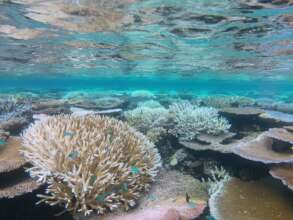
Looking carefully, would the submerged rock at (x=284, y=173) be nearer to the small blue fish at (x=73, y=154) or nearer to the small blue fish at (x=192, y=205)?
the small blue fish at (x=192, y=205)

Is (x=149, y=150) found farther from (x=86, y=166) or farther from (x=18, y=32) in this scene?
(x=18, y=32)

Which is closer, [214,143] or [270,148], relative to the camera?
[270,148]

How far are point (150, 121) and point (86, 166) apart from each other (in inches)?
210

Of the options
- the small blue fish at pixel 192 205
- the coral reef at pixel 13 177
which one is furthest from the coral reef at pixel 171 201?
the coral reef at pixel 13 177

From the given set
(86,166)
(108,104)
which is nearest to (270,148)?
(86,166)

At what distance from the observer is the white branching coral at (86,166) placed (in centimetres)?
448

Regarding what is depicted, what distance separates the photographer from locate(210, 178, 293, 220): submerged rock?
471cm

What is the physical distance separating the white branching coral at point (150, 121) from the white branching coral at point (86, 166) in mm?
2823

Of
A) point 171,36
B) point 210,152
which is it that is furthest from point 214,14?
point 210,152

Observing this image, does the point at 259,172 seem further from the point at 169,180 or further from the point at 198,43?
the point at 198,43

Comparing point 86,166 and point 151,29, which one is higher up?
point 151,29

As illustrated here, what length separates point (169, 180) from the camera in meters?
6.56

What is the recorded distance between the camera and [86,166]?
4586mm

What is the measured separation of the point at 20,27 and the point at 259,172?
1617 centimetres
